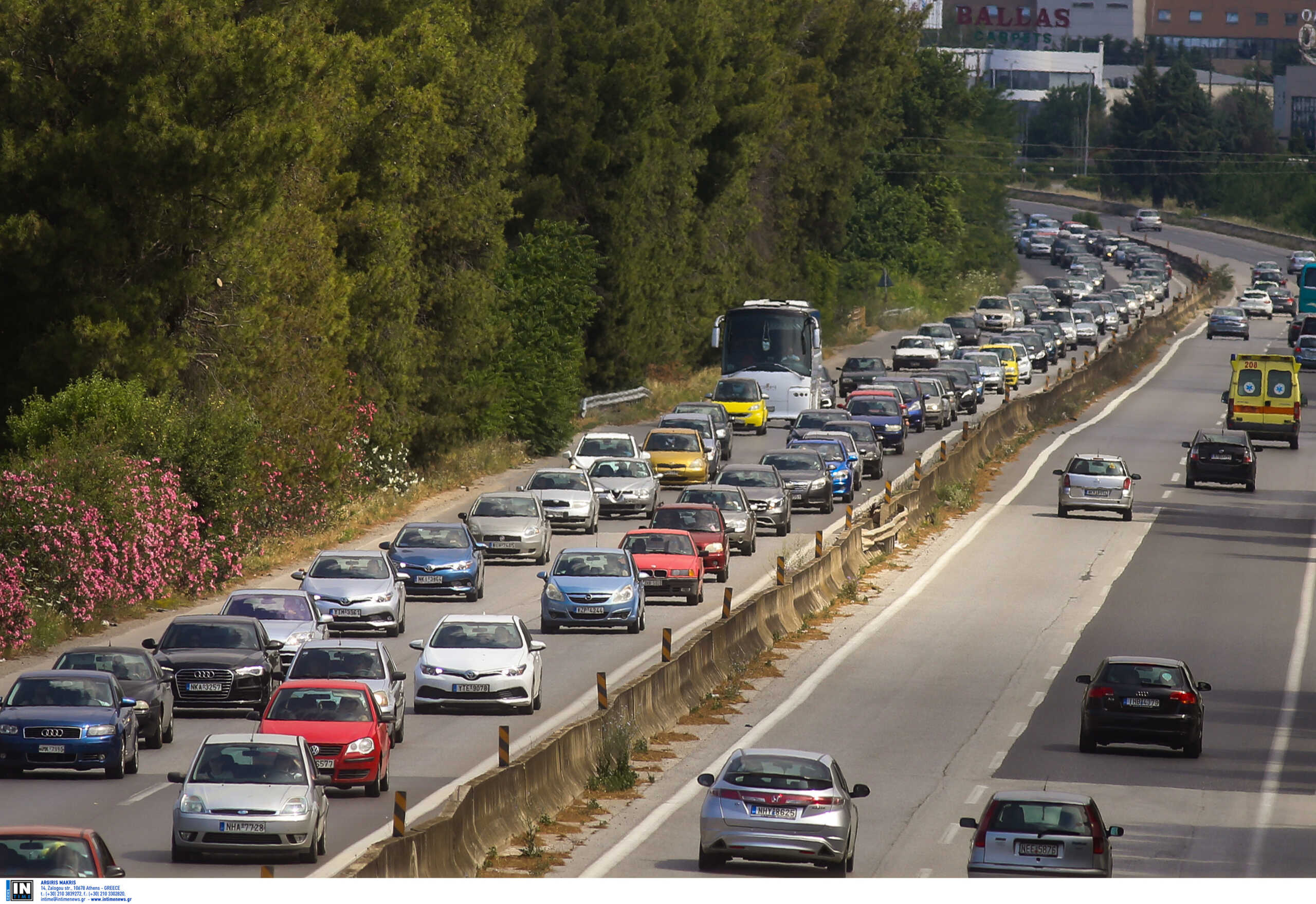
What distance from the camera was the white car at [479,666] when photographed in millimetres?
27359

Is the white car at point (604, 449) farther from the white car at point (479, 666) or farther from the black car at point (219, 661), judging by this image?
the black car at point (219, 661)

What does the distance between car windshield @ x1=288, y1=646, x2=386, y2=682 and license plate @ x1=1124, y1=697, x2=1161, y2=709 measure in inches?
388

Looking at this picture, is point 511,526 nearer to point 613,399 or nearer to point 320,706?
point 320,706

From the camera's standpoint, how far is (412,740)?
84.8 ft

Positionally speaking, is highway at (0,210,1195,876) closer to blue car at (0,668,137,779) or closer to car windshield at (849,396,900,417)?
blue car at (0,668,137,779)

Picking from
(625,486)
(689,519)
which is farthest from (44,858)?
(625,486)

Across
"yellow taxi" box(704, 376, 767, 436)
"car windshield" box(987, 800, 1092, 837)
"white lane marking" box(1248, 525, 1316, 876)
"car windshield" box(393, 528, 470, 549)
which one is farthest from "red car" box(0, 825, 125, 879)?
"yellow taxi" box(704, 376, 767, 436)

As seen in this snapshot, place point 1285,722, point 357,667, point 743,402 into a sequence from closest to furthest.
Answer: point 357,667 < point 1285,722 < point 743,402

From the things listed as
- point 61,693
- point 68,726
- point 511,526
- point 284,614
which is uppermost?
point 61,693

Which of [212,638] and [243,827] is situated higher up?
[243,827]

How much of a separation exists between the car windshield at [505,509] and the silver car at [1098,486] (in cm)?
1618

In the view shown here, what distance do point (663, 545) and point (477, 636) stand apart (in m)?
9.88
